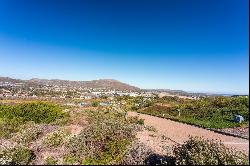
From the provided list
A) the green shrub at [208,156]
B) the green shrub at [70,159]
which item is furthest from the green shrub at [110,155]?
the green shrub at [208,156]

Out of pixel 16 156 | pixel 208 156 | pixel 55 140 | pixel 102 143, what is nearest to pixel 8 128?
pixel 55 140

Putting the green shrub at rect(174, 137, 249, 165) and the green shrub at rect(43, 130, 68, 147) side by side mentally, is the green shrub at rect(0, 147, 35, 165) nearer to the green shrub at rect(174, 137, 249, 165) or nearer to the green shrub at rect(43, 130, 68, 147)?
the green shrub at rect(43, 130, 68, 147)

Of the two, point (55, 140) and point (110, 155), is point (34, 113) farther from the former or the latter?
point (110, 155)

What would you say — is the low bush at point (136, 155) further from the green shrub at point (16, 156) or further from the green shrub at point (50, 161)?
the green shrub at point (16, 156)

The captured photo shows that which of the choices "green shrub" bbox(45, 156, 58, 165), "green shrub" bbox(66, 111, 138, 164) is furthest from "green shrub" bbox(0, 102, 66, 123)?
"green shrub" bbox(45, 156, 58, 165)

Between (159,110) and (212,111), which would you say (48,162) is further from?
(159,110)

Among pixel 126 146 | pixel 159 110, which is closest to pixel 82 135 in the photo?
pixel 126 146
